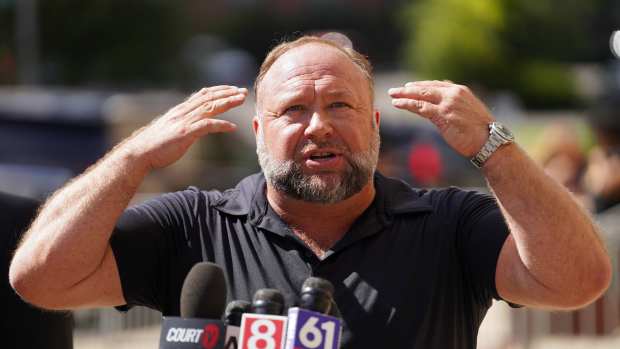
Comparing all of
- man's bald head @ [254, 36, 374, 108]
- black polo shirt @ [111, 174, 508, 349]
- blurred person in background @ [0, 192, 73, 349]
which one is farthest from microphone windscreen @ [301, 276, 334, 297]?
blurred person in background @ [0, 192, 73, 349]

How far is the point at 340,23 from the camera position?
203ft

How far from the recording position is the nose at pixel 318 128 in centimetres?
363

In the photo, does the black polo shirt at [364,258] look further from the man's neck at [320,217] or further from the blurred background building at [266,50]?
the blurred background building at [266,50]

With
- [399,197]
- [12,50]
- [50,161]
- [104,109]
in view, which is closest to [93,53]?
[12,50]

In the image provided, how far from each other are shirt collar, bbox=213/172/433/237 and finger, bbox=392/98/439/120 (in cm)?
44

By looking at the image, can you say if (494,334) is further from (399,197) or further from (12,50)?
(12,50)

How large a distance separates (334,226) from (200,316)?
38.7 inches

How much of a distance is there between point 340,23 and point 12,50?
2862 centimetres

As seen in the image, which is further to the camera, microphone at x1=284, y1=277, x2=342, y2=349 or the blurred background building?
the blurred background building

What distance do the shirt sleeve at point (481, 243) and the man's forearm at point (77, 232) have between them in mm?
1097

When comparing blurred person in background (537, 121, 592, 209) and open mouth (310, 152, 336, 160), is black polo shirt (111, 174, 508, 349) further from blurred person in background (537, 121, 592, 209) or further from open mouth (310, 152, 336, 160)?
blurred person in background (537, 121, 592, 209)

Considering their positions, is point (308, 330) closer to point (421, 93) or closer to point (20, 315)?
point (421, 93)

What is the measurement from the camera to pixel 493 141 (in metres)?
3.51

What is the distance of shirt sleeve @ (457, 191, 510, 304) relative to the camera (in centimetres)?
364
